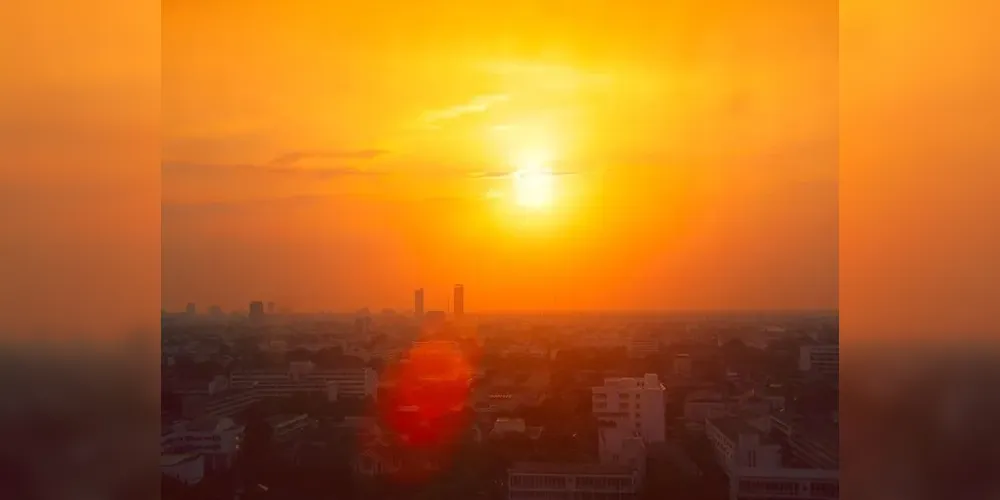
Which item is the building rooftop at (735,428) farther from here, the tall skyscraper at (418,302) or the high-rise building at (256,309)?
the high-rise building at (256,309)

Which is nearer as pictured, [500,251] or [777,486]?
[777,486]

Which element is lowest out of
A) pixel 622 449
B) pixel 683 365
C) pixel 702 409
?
A: pixel 622 449

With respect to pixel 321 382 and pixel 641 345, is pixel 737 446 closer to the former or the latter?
pixel 641 345

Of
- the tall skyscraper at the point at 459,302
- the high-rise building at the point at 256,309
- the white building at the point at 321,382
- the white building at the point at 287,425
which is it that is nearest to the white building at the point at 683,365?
the tall skyscraper at the point at 459,302

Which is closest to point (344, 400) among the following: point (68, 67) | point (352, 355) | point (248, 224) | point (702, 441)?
point (352, 355)

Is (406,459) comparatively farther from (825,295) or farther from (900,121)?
(900,121)

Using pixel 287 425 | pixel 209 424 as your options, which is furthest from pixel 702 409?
pixel 209 424
